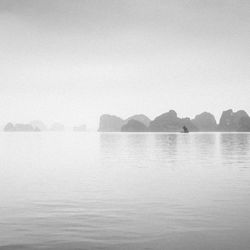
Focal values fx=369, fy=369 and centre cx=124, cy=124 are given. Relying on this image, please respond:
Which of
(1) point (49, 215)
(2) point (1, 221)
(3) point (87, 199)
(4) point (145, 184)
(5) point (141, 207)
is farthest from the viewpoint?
(4) point (145, 184)

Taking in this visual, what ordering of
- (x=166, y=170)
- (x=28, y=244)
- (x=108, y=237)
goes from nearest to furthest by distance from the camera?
(x=28, y=244), (x=108, y=237), (x=166, y=170)

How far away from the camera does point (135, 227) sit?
1666 cm

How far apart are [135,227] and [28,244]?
192 inches

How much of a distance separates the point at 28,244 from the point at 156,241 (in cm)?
492

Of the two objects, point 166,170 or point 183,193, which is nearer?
point 183,193

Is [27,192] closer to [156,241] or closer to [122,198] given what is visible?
[122,198]

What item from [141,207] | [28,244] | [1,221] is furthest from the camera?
[141,207]

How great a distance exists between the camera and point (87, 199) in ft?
79.5

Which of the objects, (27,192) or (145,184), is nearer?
(27,192)

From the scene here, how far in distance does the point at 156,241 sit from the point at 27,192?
15.0 meters

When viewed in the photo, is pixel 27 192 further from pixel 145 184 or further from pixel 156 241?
pixel 156 241

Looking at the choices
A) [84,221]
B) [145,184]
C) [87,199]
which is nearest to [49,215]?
[84,221]

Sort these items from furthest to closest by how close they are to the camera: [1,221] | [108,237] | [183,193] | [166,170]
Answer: [166,170] → [183,193] → [1,221] → [108,237]

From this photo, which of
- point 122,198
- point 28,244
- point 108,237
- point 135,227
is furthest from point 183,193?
point 28,244
